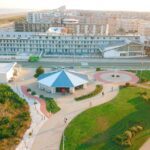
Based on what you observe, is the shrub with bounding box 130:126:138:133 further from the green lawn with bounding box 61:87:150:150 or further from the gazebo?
the gazebo

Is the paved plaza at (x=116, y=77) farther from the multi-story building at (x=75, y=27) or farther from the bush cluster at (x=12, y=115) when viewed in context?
the multi-story building at (x=75, y=27)

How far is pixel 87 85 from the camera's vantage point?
5612 cm

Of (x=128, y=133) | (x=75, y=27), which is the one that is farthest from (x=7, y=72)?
(x=75, y=27)

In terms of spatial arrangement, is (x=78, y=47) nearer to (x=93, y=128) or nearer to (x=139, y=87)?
(x=139, y=87)

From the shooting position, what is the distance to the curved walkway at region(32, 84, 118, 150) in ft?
112

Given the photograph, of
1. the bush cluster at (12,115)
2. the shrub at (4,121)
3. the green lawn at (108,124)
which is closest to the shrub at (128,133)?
the green lawn at (108,124)

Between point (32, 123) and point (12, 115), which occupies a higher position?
point (12, 115)

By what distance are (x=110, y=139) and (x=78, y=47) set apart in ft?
180

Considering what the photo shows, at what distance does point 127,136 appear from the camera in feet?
114

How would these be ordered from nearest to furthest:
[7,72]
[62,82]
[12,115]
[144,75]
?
1. [12,115]
2. [62,82]
3. [7,72]
4. [144,75]

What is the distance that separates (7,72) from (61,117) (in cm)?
2136

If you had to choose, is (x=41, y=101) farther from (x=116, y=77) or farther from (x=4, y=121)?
(x=116, y=77)

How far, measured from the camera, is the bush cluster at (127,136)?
33781 millimetres

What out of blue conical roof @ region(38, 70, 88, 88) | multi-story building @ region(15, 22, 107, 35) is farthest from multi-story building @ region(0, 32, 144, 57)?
blue conical roof @ region(38, 70, 88, 88)
